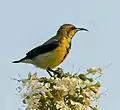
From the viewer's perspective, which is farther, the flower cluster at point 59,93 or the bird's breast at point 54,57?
the bird's breast at point 54,57

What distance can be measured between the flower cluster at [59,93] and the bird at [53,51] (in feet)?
10.1

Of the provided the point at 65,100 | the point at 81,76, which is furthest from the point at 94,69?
the point at 65,100

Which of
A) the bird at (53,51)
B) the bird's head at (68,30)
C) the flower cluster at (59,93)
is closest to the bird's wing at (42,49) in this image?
the bird at (53,51)

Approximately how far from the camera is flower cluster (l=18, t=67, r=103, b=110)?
539 cm

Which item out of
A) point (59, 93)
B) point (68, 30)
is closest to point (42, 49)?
point (68, 30)

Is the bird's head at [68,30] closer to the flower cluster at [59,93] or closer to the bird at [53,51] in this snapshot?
the bird at [53,51]

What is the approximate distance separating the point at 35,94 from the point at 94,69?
885 mm

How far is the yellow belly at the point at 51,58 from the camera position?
8.99 metres

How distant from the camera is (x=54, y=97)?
17.9ft

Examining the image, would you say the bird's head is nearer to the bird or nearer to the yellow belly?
the bird

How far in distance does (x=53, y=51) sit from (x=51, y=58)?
0.17 m

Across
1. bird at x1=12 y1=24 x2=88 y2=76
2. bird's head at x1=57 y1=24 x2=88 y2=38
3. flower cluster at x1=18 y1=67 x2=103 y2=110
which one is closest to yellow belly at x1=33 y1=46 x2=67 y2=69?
bird at x1=12 y1=24 x2=88 y2=76

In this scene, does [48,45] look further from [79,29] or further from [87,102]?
[87,102]

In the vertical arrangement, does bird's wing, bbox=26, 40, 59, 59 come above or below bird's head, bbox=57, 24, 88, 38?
below
